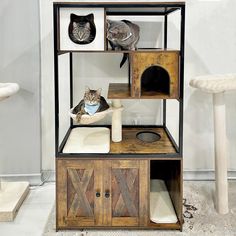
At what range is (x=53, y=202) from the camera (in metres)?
2.83

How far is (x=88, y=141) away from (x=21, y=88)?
818 millimetres

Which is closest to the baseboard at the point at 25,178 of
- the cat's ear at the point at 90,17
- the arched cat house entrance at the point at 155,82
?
the arched cat house entrance at the point at 155,82

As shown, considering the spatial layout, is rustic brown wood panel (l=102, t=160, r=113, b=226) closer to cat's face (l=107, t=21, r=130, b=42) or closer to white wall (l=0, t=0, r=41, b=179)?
cat's face (l=107, t=21, r=130, b=42)

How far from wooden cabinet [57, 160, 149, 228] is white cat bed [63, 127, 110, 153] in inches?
4.1

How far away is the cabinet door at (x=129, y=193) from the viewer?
92.0 inches

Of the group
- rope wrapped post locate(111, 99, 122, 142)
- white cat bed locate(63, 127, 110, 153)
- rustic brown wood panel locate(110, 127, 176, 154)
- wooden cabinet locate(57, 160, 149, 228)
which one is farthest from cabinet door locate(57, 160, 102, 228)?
rope wrapped post locate(111, 99, 122, 142)

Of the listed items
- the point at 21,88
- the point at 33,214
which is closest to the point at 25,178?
the point at 33,214

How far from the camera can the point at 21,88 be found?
3.01 meters

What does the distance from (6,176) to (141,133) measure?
46.8 inches

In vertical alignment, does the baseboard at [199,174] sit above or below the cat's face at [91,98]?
below

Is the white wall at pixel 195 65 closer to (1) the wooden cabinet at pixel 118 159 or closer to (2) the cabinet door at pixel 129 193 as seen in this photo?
(1) the wooden cabinet at pixel 118 159

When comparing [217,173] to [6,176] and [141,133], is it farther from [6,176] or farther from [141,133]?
[6,176]

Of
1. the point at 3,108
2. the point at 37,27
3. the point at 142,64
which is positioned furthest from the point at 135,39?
the point at 3,108

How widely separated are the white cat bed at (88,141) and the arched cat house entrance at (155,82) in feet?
1.42
